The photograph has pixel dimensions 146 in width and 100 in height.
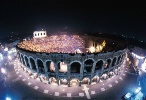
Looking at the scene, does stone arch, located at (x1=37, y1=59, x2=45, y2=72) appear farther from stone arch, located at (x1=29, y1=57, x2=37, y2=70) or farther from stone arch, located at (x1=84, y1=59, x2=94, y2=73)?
stone arch, located at (x1=84, y1=59, x2=94, y2=73)

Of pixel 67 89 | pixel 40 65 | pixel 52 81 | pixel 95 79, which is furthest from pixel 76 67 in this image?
pixel 40 65

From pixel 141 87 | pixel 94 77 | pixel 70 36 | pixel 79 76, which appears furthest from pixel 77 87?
pixel 70 36

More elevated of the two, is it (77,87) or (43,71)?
(43,71)

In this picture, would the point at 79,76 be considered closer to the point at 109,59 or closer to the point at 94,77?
the point at 94,77

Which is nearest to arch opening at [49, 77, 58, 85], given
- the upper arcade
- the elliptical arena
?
the elliptical arena

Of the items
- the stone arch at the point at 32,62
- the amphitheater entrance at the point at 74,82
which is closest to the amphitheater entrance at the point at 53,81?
the amphitheater entrance at the point at 74,82

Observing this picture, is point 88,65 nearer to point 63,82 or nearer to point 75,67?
point 75,67

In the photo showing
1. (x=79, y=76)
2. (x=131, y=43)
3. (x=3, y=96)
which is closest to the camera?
(x=3, y=96)

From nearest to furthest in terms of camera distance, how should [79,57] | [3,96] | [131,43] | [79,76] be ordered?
[3,96], [79,57], [79,76], [131,43]
